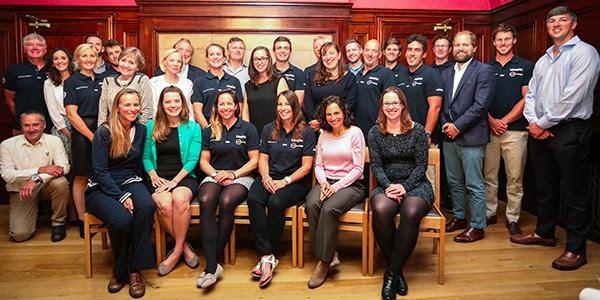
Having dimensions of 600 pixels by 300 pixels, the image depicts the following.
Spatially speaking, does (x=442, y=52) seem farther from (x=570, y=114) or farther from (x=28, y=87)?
(x=28, y=87)

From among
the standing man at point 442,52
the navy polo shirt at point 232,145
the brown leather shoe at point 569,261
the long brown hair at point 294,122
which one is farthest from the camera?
the standing man at point 442,52

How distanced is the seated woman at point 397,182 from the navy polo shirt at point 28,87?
120 inches

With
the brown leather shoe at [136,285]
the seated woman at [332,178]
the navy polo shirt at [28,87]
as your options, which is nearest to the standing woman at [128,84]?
the navy polo shirt at [28,87]

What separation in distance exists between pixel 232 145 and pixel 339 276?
1.17 meters


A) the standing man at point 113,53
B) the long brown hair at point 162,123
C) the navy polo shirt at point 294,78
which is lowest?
the long brown hair at point 162,123

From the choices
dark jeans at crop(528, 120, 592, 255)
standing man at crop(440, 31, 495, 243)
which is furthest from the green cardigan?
dark jeans at crop(528, 120, 592, 255)

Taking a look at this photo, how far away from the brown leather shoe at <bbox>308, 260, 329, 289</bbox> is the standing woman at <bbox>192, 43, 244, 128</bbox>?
153cm

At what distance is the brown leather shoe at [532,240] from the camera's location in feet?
12.4

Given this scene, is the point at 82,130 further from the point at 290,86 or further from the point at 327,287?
the point at 327,287

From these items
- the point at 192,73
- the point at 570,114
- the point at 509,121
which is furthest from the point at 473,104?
the point at 192,73

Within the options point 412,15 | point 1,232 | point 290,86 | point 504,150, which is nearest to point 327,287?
point 290,86

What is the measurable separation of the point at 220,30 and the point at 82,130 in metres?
1.83

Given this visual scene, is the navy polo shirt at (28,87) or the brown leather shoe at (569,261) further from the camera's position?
the navy polo shirt at (28,87)

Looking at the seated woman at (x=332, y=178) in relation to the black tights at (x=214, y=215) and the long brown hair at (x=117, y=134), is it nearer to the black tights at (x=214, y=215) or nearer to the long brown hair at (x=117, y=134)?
the black tights at (x=214, y=215)
